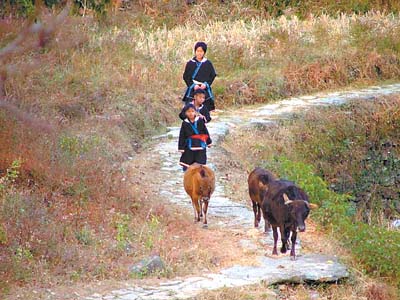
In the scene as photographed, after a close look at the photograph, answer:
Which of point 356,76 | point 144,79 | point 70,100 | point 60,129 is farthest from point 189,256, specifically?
point 356,76

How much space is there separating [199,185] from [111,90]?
21.6 ft

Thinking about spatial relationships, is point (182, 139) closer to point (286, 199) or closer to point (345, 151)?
point (286, 199)

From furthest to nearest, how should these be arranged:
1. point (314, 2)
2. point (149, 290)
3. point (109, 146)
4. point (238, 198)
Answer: point (314, 2)
point (109, 146)
point (238, 198)
point (149, 290)

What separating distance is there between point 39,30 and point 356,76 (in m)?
16.3

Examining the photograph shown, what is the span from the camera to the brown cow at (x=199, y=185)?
1033 cm

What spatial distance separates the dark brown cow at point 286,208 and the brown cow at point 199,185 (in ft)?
3.38

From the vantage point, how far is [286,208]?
8.91 m

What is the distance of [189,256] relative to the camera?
919cm

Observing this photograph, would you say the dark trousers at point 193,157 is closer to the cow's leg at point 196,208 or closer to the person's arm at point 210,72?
the cow's leg at point 196,208

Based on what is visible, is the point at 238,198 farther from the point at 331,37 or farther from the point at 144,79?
the point at 331,37

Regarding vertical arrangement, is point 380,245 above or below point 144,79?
below

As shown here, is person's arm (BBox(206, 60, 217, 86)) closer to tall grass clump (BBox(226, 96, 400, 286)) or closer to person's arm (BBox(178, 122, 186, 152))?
tall grass clump (BBox(226, 96, 400, 286))

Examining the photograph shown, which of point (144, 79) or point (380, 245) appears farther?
point (144, 79)

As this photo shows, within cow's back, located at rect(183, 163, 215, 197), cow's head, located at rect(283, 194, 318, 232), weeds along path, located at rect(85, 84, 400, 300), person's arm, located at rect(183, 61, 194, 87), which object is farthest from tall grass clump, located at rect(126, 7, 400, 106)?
cow's head, located at rect(283, 194, 318, 232)
